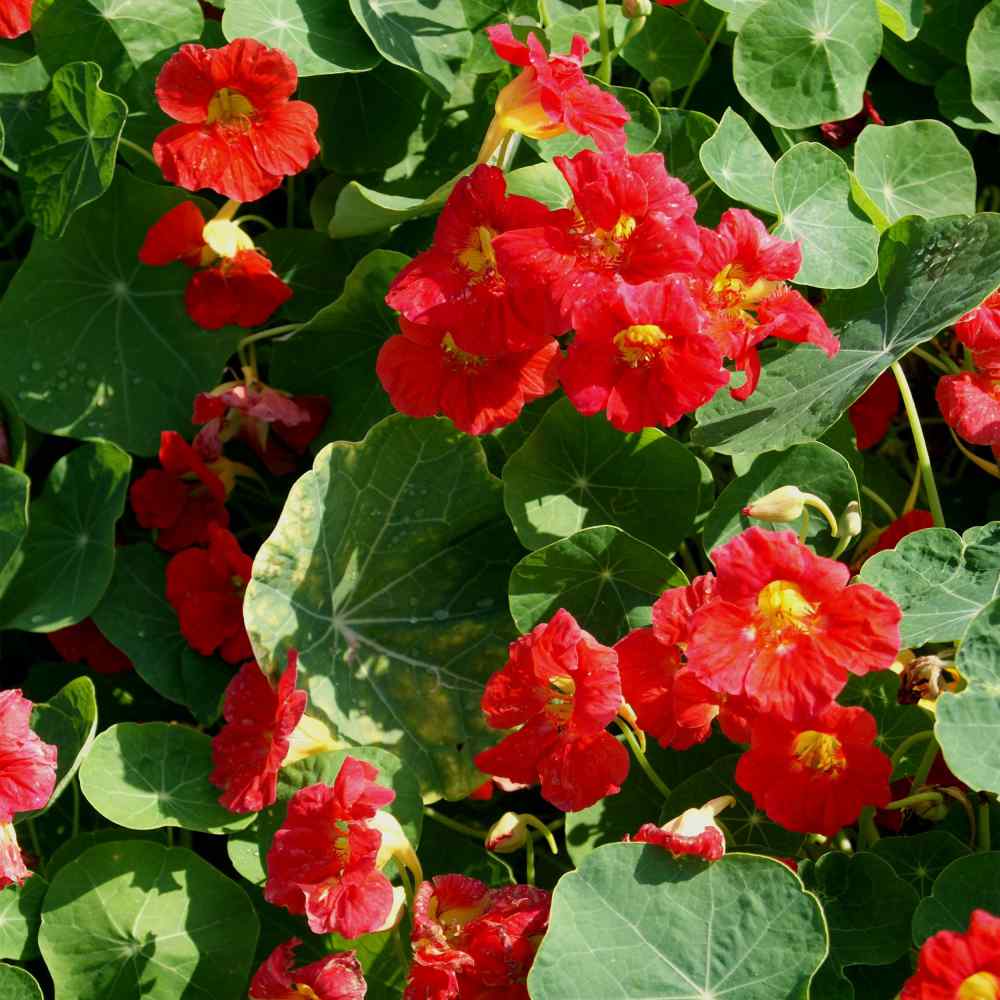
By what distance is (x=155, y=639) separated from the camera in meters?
1.74

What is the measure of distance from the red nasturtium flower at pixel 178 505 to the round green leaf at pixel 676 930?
0.74 meters

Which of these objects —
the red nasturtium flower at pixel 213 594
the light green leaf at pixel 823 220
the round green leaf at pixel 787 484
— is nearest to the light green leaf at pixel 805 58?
the light green leaf at pixel 823 220

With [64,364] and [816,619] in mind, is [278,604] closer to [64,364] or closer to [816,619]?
[64,364]

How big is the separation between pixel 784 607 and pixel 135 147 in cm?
104

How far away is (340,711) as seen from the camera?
1598mm

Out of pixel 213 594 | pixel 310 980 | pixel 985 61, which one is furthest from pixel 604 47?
pixel 310 980

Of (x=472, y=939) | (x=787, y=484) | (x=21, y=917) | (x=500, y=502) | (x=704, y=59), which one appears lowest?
(x=21, y=917)

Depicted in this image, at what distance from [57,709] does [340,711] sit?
342mm

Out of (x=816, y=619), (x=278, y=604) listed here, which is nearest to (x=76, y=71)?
(x=278, y=604)

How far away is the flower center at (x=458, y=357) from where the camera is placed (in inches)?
58.8

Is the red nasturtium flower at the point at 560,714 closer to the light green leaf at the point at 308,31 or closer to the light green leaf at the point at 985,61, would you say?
the light green leaf at the point at 308,31

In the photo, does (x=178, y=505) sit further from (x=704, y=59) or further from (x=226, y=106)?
(x=704, y=59)

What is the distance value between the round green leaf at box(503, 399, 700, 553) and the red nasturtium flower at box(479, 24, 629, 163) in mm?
334

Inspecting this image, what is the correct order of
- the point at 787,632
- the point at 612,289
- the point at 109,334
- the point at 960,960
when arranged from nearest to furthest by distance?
the point at 960,960 < the point at 787,632 < the point at 612,289 < the point at 109,334
